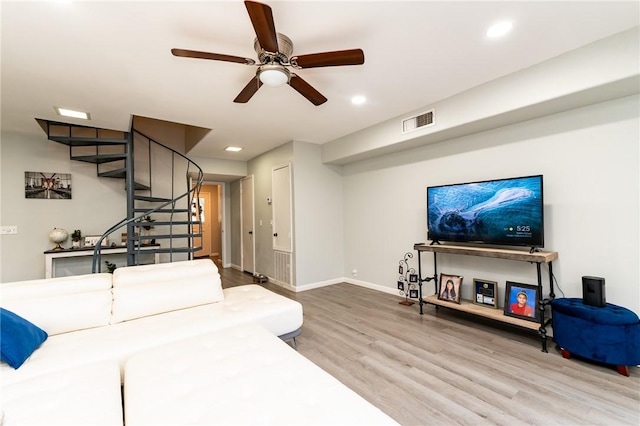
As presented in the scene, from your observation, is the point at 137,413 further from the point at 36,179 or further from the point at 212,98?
the point at 36,179

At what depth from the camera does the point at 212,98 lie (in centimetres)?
312

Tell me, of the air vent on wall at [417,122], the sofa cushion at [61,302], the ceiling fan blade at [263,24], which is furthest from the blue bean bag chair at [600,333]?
the sofa cushion at [61,302]

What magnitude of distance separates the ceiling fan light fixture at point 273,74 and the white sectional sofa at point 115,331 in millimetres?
1917

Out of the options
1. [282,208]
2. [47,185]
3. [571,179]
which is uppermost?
[47,185]

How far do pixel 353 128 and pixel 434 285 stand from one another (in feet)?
8.71

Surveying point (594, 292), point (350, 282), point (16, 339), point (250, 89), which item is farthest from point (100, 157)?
point (594, 292)

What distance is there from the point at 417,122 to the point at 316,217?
2400 millimetres

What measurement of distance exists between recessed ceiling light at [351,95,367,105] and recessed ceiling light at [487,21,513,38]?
135cm

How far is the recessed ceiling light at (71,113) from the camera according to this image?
133 inches

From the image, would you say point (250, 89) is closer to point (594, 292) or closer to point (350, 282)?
point (594, 292)

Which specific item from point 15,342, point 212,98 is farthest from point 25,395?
point 212,98

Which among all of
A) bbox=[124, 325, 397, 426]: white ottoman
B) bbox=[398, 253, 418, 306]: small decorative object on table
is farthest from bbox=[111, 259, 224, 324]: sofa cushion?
bbox=[398, 253, 418, 306]: small decorative object on table

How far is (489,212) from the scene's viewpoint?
3.08 meters

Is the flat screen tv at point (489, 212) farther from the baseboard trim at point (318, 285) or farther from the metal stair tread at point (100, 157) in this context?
the metal stair tread at point (100, 157)
